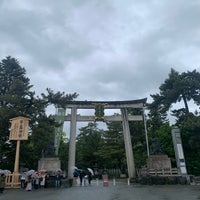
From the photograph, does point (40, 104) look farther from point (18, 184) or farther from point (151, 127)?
point (151, 127)

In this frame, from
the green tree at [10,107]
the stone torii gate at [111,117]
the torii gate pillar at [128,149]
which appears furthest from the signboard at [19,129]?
the torii gate pillar at [128,149]

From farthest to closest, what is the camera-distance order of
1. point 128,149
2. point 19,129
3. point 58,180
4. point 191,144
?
point 128,149 < point 191,144 < point 19,129 < point 58,180

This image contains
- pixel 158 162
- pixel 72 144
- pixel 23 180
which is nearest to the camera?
pixel 23 180

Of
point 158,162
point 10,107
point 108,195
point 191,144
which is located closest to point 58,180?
point 108,195

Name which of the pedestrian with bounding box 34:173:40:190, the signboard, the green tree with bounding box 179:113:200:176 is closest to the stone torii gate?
the green tree with bounding box 179:113:200:176

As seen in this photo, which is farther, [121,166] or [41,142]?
[121,166]

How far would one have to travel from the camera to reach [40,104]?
772 inches

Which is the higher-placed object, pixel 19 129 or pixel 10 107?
pixel 10 107

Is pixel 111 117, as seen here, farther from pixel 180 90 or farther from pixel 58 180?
pixel 58 180

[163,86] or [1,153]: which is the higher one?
[163,86]

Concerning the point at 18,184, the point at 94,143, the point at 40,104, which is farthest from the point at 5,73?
the point at 94,143

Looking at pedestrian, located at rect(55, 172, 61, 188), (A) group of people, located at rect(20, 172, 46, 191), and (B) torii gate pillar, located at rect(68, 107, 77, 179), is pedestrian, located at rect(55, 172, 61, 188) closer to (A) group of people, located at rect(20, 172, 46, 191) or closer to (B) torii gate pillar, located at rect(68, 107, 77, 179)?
(A) group of people, located at rect(20, 172, 46, 191)

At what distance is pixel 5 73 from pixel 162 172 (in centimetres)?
1676

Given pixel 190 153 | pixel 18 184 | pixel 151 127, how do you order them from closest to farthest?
pixel 18 184
pixel 190 153
pixel 151 127
